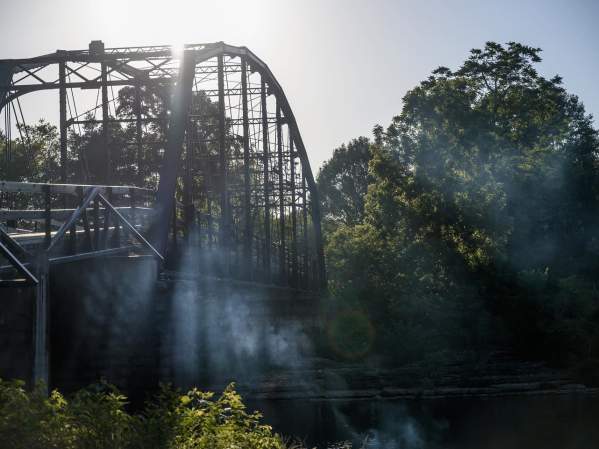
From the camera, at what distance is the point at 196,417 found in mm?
8328

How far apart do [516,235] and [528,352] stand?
22.8ft

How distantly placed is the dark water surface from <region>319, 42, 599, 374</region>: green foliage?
8.45 m

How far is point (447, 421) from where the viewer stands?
3002cm

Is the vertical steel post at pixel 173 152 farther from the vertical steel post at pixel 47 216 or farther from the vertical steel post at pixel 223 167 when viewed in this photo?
the vertical steel post at pixel 47 216

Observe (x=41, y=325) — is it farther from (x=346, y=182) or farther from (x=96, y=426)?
(x=346, y=182)

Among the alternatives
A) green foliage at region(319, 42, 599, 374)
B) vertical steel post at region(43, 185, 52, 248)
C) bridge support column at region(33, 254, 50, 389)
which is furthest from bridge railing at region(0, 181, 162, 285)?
green foliage at region(319, 42, 599, 374)

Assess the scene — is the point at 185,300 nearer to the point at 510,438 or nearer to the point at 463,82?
the point at 510,438

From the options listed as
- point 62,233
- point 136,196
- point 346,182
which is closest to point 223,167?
point 136,196

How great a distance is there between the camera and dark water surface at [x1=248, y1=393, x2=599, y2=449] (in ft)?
84.9

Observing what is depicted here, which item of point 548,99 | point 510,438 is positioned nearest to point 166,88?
point 510,438

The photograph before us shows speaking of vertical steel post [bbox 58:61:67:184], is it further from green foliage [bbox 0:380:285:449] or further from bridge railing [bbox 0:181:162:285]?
green foliage [bbox 0:380:285:449]

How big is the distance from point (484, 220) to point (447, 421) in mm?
16098

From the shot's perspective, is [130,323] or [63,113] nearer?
[130,323]

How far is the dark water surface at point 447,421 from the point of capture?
1019 inches
